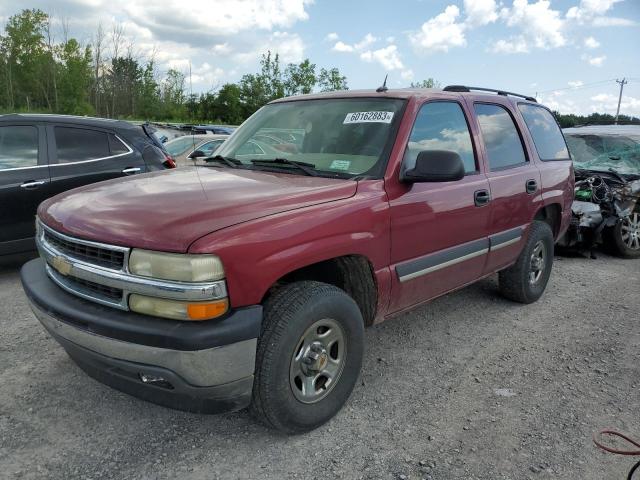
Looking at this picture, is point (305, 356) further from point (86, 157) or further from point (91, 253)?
point (86, 157)

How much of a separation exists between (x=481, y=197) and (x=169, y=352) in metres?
2.56

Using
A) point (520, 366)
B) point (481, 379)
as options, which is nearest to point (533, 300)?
point (520, 366)

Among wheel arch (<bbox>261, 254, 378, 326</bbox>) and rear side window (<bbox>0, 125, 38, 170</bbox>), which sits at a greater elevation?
rear side window (<bbox>0, 125, 38, 170</bbox>)

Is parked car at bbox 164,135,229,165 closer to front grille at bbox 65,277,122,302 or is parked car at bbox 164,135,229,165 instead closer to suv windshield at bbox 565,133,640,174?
suv windshield at bbox 565,133,640,174

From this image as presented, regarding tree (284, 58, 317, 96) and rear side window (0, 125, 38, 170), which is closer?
rear side window (0, 125, 38, 170)

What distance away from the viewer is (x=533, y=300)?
5086 mm

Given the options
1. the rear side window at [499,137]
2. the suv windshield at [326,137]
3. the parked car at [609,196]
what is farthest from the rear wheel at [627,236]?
the suv windshield at [326,137]

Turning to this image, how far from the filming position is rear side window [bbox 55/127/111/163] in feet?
18.4

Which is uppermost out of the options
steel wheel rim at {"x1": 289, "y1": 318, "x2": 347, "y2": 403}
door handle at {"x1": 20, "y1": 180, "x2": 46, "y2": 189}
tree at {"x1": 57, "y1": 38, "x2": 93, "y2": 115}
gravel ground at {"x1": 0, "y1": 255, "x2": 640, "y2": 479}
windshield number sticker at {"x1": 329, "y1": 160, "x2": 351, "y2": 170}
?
tree at {"x1": 57, "y1": 38, "x2": 93, "y2": 115}

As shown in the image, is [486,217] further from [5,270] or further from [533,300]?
[5,270]

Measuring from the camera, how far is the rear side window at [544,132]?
488 centimetres

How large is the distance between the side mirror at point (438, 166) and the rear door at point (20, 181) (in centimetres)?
404

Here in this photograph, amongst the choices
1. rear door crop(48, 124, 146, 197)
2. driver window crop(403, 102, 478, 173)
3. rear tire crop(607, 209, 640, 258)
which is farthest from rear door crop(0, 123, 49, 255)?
rear tire crop(607, 209, 640, 258)

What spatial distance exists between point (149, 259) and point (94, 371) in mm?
710
